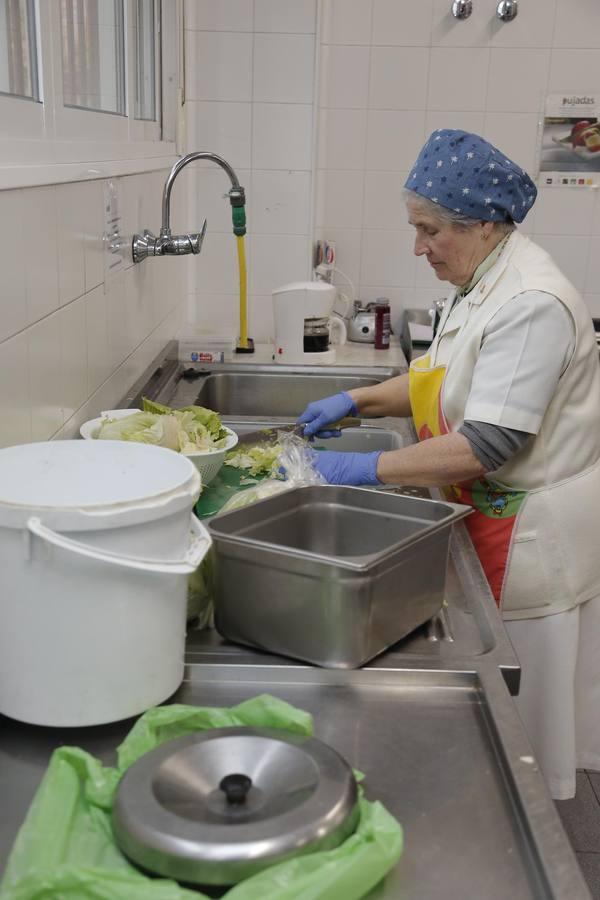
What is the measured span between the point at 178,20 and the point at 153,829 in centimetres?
303

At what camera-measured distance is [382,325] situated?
358cm

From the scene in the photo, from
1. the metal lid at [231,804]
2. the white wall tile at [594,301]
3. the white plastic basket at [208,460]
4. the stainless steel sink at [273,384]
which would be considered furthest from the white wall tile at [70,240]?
the white wall tile at [594,301]

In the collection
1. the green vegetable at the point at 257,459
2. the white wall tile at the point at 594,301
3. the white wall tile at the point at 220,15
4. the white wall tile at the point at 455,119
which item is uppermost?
the white wall tile at the point at 220,15

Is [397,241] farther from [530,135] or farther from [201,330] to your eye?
[201,330]

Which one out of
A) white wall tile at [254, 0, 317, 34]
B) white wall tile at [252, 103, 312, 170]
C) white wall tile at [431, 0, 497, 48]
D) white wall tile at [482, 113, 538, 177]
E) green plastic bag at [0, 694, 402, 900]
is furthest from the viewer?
white wall tile at [482, 113, 538, 177]

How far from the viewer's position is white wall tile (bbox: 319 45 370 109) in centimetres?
384

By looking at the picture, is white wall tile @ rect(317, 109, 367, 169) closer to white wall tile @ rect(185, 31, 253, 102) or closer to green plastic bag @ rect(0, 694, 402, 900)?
white wall tile @ rect(185, 31, 253, 102)

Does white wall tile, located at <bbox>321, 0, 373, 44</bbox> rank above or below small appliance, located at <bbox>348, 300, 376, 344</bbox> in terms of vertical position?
above

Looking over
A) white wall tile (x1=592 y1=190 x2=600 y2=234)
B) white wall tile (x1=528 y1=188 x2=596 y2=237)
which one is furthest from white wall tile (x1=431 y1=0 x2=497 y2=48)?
white wall tile (x1=592 y1=190 x2=600 y2=234)

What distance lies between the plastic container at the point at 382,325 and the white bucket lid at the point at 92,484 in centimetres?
250

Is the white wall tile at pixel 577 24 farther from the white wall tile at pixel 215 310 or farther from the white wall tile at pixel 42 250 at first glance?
Result: the white wall tile at pixel 42 250

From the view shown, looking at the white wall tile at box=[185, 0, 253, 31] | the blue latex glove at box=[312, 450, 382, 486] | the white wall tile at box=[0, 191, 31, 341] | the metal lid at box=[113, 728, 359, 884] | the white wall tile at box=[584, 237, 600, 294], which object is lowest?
the blue latex glove at box=[312, 450, 382, 486]

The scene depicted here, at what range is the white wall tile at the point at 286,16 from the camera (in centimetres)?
335

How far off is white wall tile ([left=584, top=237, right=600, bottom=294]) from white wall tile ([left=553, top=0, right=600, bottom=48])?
79cm
